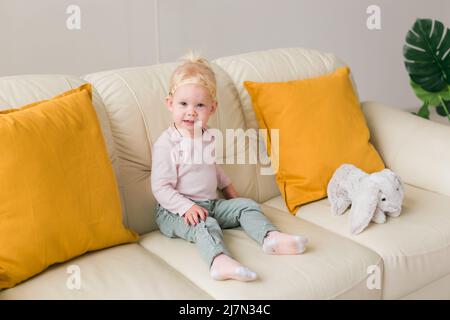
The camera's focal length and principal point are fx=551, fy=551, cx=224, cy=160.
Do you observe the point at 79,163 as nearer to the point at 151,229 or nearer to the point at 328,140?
the point at 151,229

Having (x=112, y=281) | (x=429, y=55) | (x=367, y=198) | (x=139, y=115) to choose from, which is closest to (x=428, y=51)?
(x=429, y=55)

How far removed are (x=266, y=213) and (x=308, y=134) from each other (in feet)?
1.08

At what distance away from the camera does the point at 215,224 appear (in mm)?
1709

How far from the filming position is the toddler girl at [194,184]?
1671mm

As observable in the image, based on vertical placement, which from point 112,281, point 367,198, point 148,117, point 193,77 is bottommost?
point 112,281

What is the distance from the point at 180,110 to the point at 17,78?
1.73ft

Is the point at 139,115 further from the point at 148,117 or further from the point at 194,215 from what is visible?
the point at 194,215

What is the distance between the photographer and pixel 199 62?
182cm

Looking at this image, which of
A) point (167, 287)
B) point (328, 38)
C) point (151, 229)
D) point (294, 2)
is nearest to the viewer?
point (167, 287)

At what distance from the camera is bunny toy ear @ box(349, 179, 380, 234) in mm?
1758

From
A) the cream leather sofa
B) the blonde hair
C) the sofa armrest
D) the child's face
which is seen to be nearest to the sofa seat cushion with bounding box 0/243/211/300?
the cream leather sofa

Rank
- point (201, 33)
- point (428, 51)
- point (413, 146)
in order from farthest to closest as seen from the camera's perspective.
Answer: point (201, 33) < point (428, 51) < point (413, 146)

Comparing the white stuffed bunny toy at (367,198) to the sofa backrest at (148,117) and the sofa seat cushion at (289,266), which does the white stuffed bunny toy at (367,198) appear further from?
the sofa backrest at (148,117)
